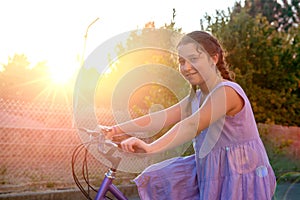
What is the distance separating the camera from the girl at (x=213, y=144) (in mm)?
2258

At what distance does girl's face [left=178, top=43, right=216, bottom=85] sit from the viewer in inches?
95.1

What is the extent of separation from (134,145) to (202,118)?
41 cm

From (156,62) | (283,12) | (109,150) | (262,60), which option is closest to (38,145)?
(156,62)

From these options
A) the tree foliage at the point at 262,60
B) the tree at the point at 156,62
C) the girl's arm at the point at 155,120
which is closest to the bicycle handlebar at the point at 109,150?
the girl's arm at the point at 155,120

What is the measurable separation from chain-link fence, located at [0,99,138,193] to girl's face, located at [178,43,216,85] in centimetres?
527

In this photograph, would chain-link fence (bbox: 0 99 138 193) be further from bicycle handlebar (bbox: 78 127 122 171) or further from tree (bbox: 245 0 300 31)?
tree (bbox: 245 0 300 31)

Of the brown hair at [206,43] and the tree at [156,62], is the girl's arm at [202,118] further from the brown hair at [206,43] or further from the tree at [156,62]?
the tree at [156,62]

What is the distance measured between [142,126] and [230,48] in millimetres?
9759

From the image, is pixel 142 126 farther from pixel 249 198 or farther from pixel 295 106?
pixel 295 106

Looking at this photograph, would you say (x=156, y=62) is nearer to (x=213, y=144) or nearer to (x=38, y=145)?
(x=38, y=145)

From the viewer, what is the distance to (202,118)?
2225mm

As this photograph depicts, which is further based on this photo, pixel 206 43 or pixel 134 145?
pixel 206 43

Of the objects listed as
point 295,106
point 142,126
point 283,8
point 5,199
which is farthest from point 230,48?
point 283,8

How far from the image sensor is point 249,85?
11.8 meters
